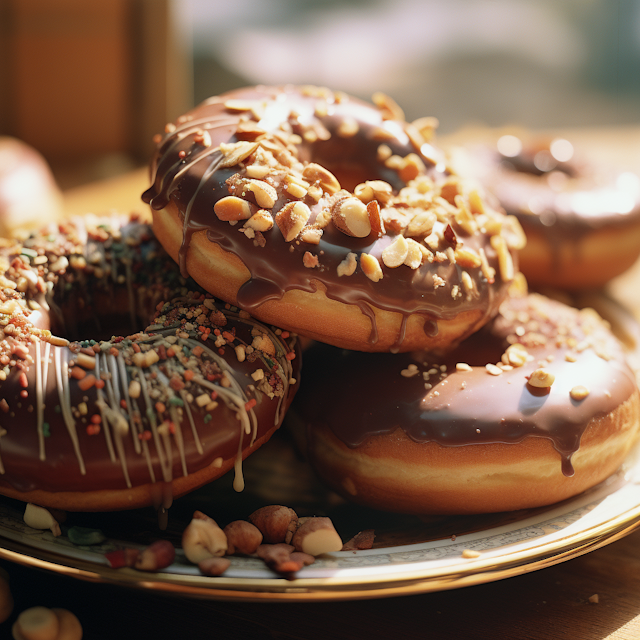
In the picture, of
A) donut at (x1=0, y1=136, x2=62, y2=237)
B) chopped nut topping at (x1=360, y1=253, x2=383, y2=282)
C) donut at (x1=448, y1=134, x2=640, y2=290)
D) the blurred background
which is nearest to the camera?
chopped nut topping at (x1=360, y1=253, x2=383, y2=282)

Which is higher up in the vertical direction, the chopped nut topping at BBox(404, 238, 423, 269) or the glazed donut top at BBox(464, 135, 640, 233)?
the chopped nut topping at BBox(404, 238, 423, 269)

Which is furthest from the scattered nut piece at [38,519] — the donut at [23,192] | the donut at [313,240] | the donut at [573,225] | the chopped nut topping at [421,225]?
the donut at [573,225]

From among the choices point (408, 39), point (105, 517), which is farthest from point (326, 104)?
point (408, 39)

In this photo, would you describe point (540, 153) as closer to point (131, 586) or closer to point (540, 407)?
point (540, 407)

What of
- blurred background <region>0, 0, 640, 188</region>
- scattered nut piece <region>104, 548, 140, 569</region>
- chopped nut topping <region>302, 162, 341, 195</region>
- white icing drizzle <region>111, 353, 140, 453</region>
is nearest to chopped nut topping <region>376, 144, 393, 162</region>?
chopped nut topping <region>302, 162, 341, 195</region>

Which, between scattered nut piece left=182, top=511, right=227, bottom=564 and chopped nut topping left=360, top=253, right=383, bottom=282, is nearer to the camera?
scattered nut piece left=182, top=511, right=227, bottom=564

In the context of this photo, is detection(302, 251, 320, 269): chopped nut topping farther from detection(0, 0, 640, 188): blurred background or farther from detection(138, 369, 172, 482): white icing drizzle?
detection(0, 0, 640, 188): blurred background

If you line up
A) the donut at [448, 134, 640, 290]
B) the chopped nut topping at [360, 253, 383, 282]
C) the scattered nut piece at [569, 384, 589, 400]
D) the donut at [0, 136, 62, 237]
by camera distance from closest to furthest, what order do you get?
the chopped nut topping at [360, 253, 383, 282], the scattered nut piece at [569, 384, 589, 400], the donut at [448, 134, 640, 290], the donut at [0, 136, 62, 237]
